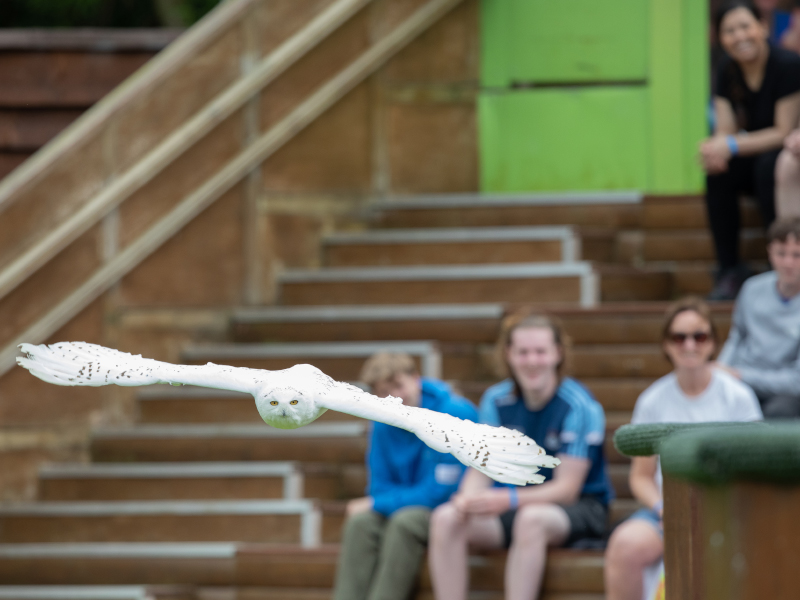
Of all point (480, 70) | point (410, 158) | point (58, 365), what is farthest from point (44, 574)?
point (480, 70)

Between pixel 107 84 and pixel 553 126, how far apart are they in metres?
2.34

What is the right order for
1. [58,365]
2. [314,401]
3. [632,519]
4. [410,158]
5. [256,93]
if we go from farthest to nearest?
[410,158] < [256,93] < [632,519] < [58,365] < [314,401]

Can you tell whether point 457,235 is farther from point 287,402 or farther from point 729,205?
point 287,402

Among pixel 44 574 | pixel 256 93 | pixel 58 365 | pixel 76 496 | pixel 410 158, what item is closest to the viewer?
pixel 58 365

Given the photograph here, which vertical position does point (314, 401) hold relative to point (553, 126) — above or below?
below

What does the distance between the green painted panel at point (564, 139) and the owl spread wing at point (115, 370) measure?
336 centimetres

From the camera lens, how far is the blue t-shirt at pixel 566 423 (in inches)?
157

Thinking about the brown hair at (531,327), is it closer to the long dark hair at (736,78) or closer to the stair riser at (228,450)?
the stair riser at (228,450)

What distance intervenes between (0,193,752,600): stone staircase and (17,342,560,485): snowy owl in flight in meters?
1.12

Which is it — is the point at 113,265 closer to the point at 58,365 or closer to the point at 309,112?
the point at 309,112

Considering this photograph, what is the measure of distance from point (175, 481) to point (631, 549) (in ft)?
6.76

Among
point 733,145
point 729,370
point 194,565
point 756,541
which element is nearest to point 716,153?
point 733,145

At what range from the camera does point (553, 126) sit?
632 centimetres

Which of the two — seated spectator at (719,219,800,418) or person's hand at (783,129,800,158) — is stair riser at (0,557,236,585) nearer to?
seated spectator at (719,219,800,418)
